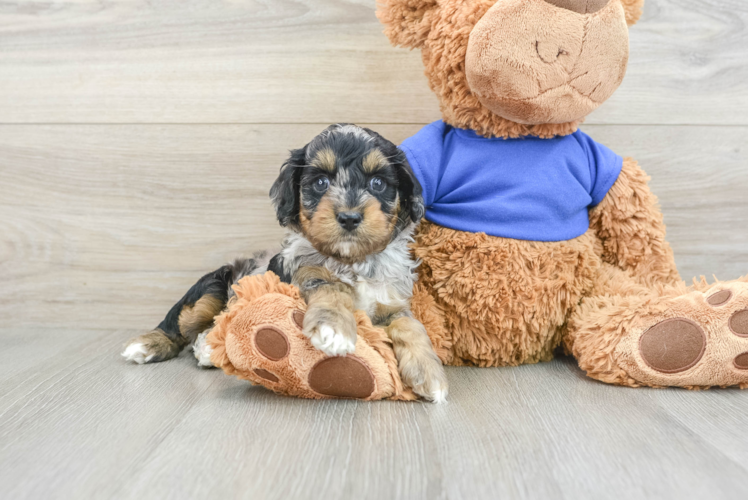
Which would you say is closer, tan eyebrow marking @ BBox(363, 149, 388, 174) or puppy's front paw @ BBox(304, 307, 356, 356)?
puppy's front paw @ BBox(304, 307, 356, 356)

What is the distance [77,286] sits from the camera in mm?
2129

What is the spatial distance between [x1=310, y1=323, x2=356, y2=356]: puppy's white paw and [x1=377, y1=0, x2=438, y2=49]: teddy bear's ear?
832 mm

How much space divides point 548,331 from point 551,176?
44 cm

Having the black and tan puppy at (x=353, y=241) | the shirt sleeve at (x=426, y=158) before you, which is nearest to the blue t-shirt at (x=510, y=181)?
the shirt sleeve at (x=426, y=158)

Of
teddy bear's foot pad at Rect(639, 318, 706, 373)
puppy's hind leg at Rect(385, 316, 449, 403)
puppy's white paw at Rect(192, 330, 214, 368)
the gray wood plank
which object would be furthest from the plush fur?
puppy's white paw at Rect(192, 330, 214, 368)

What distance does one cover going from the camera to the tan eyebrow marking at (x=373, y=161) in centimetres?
139

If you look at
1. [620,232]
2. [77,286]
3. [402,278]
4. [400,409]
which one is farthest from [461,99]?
[77,286]

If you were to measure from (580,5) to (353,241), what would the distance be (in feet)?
2.52

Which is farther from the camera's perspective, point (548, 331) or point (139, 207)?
point (139, 207)

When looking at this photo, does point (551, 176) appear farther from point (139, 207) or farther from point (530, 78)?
point (139, 207)

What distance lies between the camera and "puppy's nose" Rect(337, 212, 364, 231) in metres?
1.29

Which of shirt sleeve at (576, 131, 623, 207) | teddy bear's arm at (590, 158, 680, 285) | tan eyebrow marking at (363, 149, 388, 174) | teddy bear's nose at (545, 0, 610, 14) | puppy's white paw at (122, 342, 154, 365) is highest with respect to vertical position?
teddy bear's nose at (545, 0, 610, 14)

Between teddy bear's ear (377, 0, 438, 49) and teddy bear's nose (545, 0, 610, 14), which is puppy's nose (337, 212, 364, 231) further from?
teddy bear's nose (545, 0, 610, 14)

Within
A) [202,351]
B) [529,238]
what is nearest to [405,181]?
[529,238]
